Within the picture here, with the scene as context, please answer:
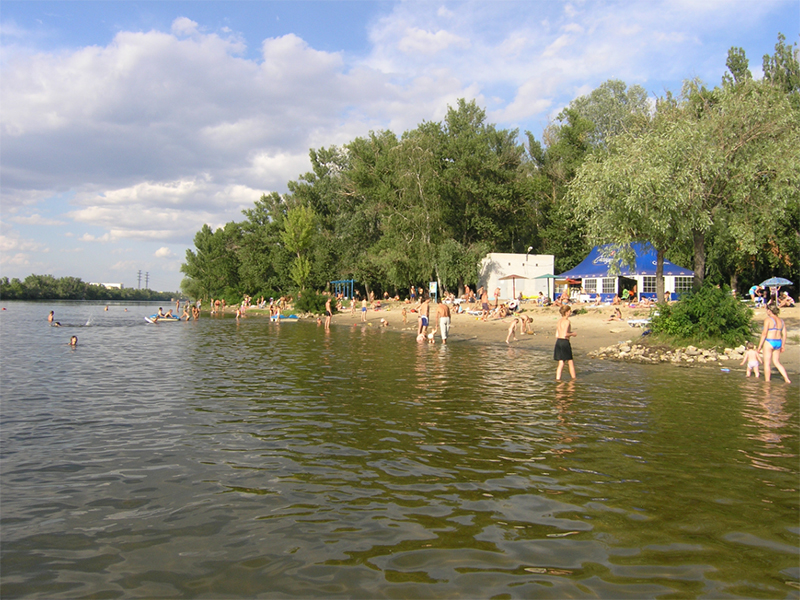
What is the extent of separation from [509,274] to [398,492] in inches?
1546

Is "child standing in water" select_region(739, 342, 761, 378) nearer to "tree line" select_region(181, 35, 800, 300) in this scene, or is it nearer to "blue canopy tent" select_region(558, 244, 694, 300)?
"tree line" select_region(181, 35, 800, 300)

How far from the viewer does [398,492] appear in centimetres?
554

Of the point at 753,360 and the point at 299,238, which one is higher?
the point at 299,238

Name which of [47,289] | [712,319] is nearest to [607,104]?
[712,319]

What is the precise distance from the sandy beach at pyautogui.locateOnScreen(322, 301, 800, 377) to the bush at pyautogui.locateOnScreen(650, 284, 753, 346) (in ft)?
5.12

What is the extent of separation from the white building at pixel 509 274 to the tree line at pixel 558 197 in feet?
5.88

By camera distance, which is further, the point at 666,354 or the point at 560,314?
the point at 560,314

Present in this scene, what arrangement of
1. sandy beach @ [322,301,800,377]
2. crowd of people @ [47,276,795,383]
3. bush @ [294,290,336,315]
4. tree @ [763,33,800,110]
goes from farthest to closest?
1. bush @ [294,290,336,315]
2. tree @ [763,33,800,110]
3. sandy beach @ [322,301,800,377]
4. crowd of people @ [47,276,795,383]

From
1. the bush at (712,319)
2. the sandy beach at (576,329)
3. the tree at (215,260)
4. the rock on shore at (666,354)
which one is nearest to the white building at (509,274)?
the sandy beach at (576,329)

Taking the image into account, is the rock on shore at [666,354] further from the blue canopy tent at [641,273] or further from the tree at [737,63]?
the tree at [737,63]

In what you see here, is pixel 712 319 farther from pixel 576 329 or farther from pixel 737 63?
pixel 737 63

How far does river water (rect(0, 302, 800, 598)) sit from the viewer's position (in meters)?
3.91

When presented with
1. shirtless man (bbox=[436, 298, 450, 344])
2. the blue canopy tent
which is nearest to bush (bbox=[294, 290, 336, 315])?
the blue canopy tent

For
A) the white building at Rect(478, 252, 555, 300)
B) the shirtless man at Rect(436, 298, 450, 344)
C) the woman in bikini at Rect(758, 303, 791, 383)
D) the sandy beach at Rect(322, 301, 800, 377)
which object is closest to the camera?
the woman in bikini at Rect(758, 303, 791, 383)
